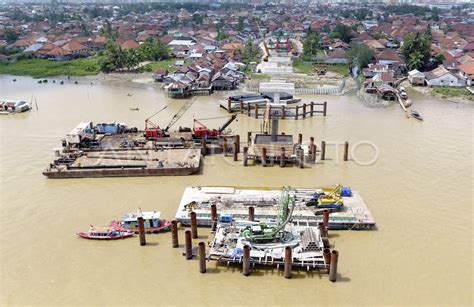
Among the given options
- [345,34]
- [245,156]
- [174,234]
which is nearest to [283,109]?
[245,156]

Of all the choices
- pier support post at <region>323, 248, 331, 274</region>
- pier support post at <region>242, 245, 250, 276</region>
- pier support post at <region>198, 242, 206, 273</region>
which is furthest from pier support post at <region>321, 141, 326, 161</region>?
pier support post at <region>198, 242, 206, 273</region>

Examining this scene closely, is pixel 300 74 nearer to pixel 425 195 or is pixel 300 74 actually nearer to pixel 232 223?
pixel 425 195

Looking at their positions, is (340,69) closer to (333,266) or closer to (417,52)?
(417,52)

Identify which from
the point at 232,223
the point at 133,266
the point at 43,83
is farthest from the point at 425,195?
the point at 43,83

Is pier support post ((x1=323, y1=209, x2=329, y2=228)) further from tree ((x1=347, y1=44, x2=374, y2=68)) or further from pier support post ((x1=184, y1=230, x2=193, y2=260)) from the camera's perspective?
tree ((x1=347, y1=44, x2=374, y2=68))

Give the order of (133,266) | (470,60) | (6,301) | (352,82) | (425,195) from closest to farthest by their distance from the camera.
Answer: (6,301) < (133,266) < (425,195) < (352,82) < (470,60)
